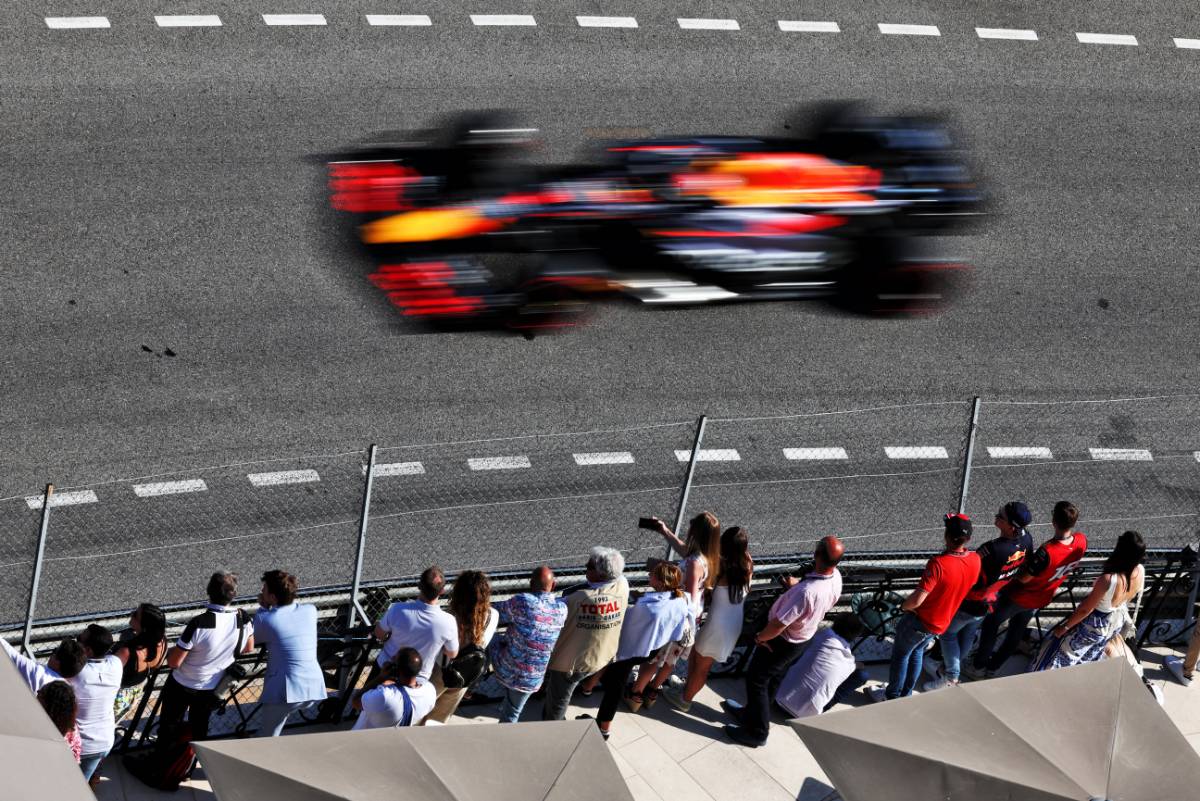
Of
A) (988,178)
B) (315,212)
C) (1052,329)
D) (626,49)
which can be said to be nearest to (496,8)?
(626,49)

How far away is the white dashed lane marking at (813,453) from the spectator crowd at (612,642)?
2.49 metres

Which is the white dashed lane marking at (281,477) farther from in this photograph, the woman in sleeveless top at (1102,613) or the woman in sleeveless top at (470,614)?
the woman in sleeveless top at (1102,613)

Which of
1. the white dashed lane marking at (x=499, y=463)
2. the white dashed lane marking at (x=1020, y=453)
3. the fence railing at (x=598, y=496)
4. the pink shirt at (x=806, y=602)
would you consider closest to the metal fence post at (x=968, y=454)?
the fence railing at (x=598, y=496)

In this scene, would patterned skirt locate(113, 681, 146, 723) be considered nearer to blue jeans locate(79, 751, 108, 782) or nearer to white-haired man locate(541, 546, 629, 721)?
blue jeans locate(79, 751, 108, 782)

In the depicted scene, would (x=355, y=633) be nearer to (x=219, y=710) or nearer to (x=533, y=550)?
(x=219, y=710)

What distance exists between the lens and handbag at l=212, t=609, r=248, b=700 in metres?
10.1

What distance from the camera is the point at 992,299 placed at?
17141 mm

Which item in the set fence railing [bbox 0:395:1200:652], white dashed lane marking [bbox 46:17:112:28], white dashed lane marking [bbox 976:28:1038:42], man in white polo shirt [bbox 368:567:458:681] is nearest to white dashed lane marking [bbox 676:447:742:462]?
fence railing [bbox 0:395:1200:652]

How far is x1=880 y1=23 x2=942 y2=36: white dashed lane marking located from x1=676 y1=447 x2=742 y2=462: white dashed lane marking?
320 inches

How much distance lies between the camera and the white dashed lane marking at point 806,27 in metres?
20.2

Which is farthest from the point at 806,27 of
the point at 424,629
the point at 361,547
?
the point at 424,629

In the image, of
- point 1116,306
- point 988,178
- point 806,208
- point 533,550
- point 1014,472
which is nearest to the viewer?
point 533,550

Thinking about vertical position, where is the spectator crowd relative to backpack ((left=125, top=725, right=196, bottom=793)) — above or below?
above

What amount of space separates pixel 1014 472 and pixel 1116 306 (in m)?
3.36
